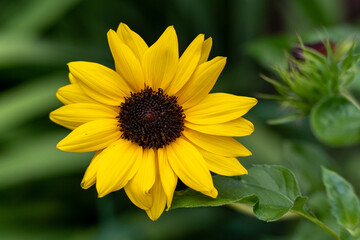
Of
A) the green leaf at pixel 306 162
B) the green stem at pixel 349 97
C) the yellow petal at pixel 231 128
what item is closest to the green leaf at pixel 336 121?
the green stem at pixel 349 97

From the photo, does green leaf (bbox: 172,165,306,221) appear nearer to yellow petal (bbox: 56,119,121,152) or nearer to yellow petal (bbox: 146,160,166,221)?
yellow petal (bbox: 146,160,166,221)

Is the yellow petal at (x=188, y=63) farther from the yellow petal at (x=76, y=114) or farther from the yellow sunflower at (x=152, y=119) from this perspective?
the yellow petal at (x=76, y=114)

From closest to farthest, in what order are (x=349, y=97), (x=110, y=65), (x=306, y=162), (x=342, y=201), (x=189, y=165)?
(x=189, y=165), (x=342, y=201), (x=349, y=97), (x=306, y=162), (x=110, y=65)

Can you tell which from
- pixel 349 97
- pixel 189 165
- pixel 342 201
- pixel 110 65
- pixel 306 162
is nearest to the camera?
pixel 189 165

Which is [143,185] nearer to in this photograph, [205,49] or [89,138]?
[89,138]

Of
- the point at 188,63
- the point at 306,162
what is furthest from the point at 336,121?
the point at 188,63

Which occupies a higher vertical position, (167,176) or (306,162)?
(167,176)
